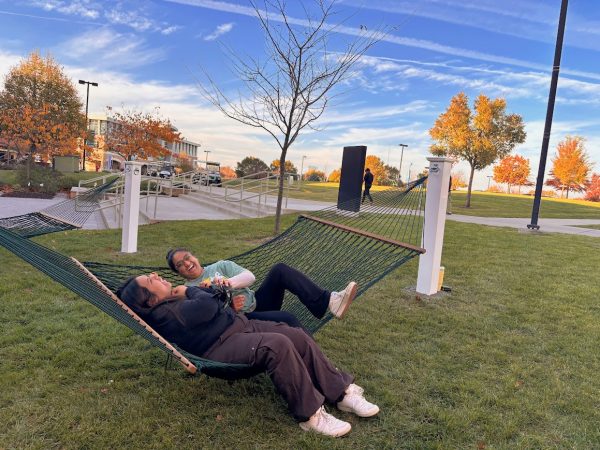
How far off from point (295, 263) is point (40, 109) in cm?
1718

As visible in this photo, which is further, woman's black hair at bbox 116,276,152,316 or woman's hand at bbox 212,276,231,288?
woman's hand at bbox 212,276,231,288

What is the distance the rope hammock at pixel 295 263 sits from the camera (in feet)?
6.55

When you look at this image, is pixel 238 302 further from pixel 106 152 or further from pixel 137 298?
pixel 106 152

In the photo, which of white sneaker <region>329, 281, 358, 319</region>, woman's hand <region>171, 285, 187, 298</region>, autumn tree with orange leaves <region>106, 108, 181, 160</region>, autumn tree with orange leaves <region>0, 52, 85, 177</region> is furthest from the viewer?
autumn tree with orange leaves <region>106, 108, 181, 160</region>

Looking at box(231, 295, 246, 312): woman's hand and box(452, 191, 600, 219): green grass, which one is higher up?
box(452, 191, 600, 219): green grass

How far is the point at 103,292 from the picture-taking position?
205cm

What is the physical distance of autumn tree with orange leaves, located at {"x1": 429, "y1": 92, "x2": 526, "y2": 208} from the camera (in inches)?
614

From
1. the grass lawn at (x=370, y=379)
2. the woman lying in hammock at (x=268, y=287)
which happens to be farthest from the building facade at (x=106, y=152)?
the woman lying in hammock at (x=268, y=287)

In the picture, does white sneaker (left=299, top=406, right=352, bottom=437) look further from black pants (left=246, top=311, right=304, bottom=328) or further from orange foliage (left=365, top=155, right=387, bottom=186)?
orange foliage (left=365, top=155, right=387, bottom=186)

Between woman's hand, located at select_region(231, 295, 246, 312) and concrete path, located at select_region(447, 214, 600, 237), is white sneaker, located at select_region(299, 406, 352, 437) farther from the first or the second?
concrete path, located at select_region(447, 214, 600, 237)

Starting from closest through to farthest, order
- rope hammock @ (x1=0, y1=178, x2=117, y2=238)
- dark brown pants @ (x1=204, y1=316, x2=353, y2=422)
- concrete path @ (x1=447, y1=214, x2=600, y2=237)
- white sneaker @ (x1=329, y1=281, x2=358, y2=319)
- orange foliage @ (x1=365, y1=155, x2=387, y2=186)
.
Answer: dark brown pants @ (x1=204, y1=316, x2=353, y2=422)
white sneaker @ (x1=329, y1=281, x2=358, y2=319)
rope hammock @ (x1=0, y1=178, x2=117, y2=238)
concrete path @ (x1=447, y1=214, x2=600, y2=237)
orange foliage @ (x1=365, y1=155, x2=387, y2=186)

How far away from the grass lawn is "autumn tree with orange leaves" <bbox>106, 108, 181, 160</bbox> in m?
21.7

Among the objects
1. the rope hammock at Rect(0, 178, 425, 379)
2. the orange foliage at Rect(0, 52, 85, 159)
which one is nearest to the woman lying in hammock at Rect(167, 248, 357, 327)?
the rope hammock at Rect(0, 178, 425, 379)

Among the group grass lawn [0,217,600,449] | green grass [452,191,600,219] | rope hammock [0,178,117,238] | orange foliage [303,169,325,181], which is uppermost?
orange foliage [303,169,325,181]
